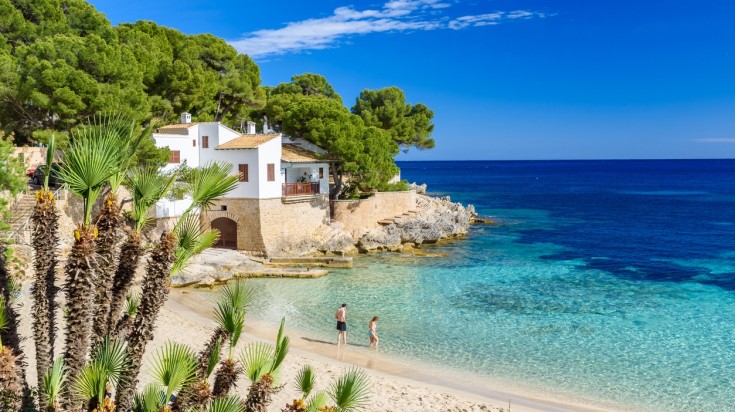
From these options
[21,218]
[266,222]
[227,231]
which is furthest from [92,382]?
[227,231]

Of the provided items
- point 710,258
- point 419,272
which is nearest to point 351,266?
point 419,272

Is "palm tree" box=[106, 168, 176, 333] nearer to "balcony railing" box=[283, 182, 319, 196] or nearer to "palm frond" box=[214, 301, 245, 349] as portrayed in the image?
"palm frond" box=[214, 301, 245, 349]

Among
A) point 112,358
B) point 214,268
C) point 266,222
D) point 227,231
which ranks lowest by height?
point 214,268

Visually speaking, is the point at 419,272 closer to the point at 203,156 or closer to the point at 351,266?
the point at 351,266

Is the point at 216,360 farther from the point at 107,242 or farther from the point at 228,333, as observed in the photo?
the point at 107,242

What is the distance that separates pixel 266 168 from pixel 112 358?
25.4 m

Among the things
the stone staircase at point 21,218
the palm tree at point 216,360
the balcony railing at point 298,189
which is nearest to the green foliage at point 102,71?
the stone staircase at point 21,218

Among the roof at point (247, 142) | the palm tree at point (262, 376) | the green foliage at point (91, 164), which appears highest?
the roof at point (247, 142)

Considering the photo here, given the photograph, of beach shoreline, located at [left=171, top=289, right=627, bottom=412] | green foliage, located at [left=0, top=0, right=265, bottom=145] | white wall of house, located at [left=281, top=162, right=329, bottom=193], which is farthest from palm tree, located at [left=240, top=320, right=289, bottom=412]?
white wall of house, located at [left=281, top=162, right=329, bottom=193]

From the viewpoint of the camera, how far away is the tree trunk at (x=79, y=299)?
6.24 metres

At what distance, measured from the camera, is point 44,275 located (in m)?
6.66

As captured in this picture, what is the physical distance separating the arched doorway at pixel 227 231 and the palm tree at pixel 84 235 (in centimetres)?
2619

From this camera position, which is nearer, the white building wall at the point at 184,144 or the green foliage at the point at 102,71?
the green foliage at the point at 102,71

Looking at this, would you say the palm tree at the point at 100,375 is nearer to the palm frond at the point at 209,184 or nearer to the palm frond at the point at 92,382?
the palm frond at the point at 92,382
